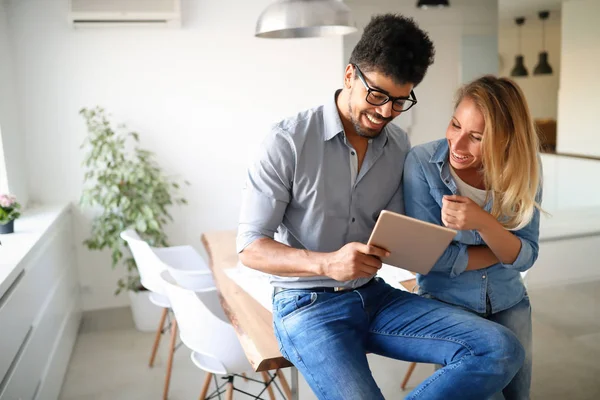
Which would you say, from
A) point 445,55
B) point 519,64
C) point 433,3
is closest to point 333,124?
point 519,64

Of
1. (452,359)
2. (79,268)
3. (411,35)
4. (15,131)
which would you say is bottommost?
(79,268)

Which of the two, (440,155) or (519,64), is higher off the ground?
(519,64)

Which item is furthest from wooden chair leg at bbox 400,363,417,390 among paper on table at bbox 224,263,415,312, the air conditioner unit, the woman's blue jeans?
the air conditioner unit

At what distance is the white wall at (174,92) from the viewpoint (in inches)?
160

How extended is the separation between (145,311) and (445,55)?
15.3ft

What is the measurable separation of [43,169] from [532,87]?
3.41m

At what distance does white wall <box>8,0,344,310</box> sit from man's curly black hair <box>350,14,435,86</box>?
8.79 ft

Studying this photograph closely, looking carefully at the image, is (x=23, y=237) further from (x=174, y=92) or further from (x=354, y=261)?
(x=354, y=261)

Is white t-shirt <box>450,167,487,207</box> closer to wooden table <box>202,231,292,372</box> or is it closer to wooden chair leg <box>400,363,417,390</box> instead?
wooden table <box>202,231,292,372</box>

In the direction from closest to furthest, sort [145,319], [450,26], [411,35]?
1. [411,35]
2. [145,319]
3. [450,26]

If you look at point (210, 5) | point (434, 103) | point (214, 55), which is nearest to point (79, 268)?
point (214, 55)

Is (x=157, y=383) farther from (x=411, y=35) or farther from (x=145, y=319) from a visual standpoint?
(x=411, y=35)

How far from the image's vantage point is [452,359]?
1.67m

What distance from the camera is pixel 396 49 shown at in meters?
1.76
